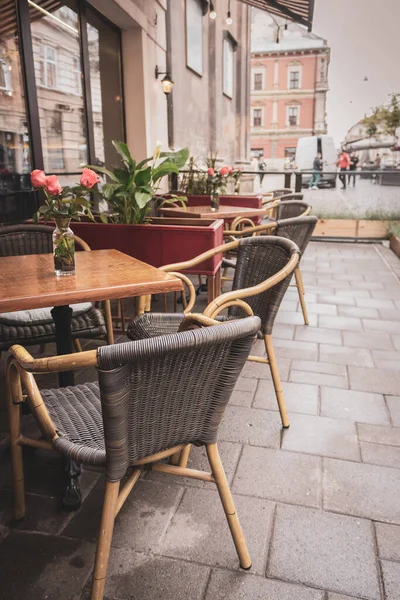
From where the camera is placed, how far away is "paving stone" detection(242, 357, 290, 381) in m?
2.66

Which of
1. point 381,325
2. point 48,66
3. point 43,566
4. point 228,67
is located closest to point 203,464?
point 43,566

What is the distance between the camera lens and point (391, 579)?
1.31m

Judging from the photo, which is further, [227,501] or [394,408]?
[394,408]

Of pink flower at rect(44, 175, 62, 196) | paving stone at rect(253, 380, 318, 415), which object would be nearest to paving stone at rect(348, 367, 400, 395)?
paving stone at rect(253, 380, 318, 415)

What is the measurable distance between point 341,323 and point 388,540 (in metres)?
2.22

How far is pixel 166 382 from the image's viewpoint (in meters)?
1.03

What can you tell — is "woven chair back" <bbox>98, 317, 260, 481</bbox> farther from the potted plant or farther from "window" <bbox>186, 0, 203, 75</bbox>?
"window" <bbox>186, 0, 203, 75</bbox>

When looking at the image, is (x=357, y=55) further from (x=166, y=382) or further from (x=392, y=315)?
(x=166, y=382)

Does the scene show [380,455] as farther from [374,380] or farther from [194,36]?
[194,36]

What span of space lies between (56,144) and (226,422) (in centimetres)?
310

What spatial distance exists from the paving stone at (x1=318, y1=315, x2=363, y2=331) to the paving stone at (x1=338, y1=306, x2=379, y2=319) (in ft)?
0.32

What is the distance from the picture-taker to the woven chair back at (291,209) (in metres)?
4.37

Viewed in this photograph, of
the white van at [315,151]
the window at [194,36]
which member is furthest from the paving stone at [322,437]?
the white van at [315,151]

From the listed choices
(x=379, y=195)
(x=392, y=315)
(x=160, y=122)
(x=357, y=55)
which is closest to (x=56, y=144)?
(x=160, y=122)
